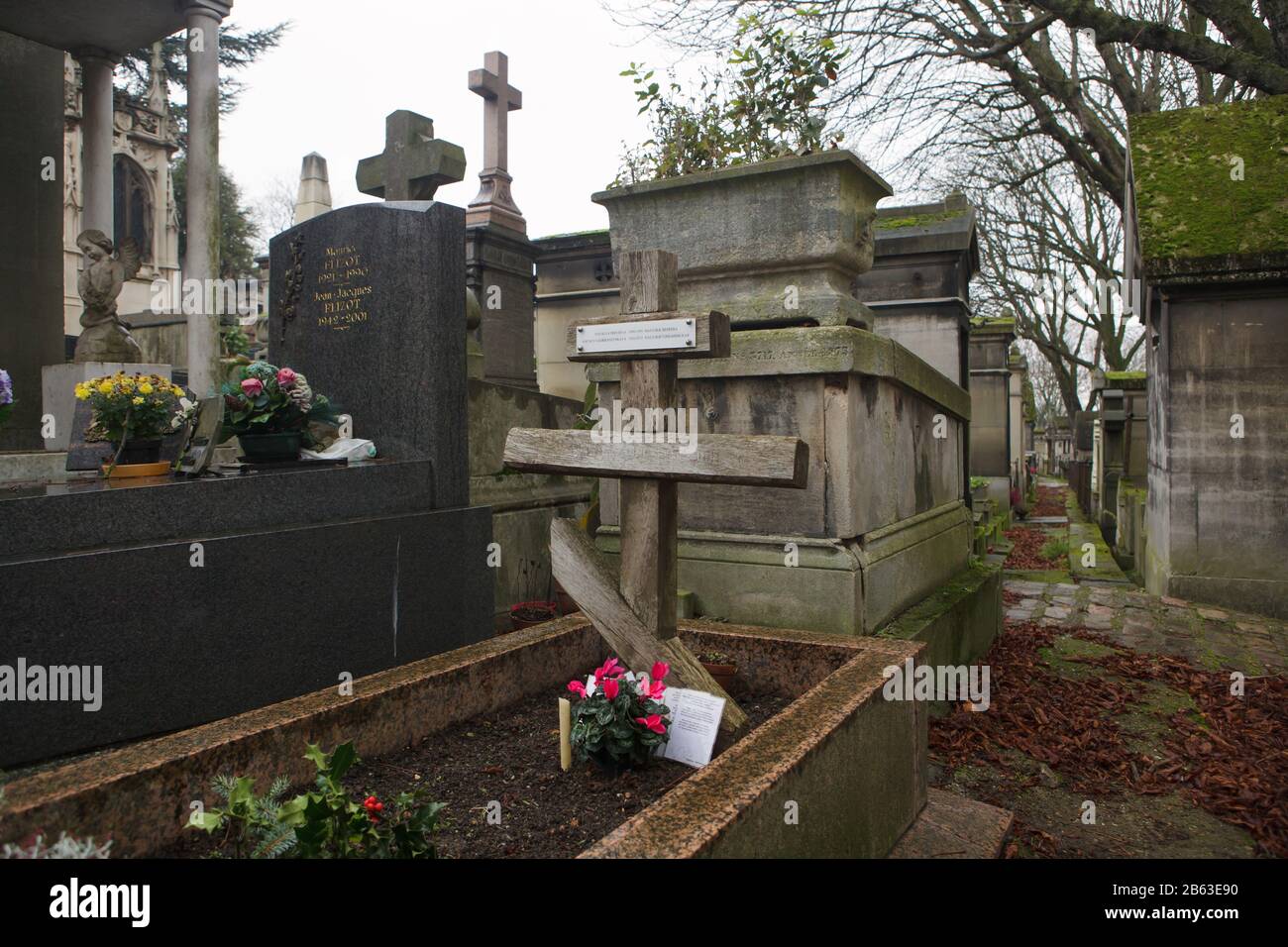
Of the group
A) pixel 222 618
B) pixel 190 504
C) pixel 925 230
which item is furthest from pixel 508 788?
→ pixel 925 230

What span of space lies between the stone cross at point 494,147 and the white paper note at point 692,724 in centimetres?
884

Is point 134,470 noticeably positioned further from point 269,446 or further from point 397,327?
point 397,327

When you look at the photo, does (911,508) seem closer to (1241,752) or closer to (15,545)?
(1241,752)

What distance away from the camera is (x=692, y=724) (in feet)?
9.32

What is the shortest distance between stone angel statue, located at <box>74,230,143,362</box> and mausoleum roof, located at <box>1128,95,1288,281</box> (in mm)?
9440

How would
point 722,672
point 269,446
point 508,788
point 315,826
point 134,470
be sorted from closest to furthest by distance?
1. point 315,826
2. point 508,788
3. point 722,672
4. point 134,470
5. point 269,446

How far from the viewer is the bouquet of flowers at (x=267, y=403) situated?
16.6ft

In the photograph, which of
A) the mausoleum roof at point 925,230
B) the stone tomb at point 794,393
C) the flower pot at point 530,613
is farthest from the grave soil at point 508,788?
the mausoleum roof at point 925,230

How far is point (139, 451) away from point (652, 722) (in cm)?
360

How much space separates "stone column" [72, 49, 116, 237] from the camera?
11281 millimetres

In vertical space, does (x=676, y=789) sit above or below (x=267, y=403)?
below

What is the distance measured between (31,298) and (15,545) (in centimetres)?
783

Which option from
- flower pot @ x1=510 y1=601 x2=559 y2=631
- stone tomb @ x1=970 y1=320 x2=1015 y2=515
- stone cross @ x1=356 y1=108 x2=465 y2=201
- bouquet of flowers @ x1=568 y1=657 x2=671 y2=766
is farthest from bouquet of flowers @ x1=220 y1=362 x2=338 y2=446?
stone tomb @ x1=970 y1=320 x2=1015 y2=515

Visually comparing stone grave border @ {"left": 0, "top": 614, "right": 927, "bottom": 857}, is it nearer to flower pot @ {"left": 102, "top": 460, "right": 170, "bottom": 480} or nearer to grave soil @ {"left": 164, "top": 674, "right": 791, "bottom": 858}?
grave soil @ {"left": 164, "top": 674, "right": 791, "bottom": 858}
